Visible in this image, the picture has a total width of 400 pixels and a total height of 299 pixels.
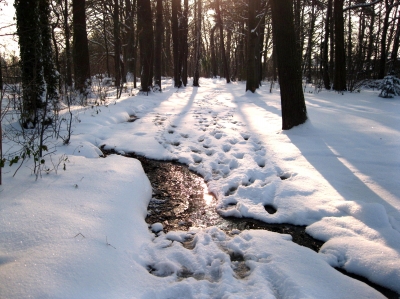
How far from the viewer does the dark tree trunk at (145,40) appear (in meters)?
11.9

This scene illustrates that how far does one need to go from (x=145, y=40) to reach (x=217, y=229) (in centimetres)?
1164

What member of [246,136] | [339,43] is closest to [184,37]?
[339,43]

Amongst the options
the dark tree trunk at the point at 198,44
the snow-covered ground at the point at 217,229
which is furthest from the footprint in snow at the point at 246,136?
the dark tree trunk at the point at 198,44

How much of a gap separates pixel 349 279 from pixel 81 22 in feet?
37.1

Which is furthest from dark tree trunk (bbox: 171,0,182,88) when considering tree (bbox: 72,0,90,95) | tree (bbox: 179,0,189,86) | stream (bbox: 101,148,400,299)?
stream (bbox: 101,148,400,299)

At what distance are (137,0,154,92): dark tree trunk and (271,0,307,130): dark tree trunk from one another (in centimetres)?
794

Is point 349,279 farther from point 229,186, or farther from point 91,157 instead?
point 91,157

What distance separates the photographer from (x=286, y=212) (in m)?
2.93

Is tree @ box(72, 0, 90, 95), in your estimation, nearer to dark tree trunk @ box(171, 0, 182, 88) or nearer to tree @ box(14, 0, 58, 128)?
tree @ box(14, 0, 58, 128)

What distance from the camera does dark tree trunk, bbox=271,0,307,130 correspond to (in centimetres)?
506

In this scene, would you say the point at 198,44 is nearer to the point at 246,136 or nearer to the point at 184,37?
the point at 184,37

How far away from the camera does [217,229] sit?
2643 mm

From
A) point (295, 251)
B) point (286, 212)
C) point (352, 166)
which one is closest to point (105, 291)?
point (295, 251)

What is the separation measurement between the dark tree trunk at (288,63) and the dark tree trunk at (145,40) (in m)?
7.94
